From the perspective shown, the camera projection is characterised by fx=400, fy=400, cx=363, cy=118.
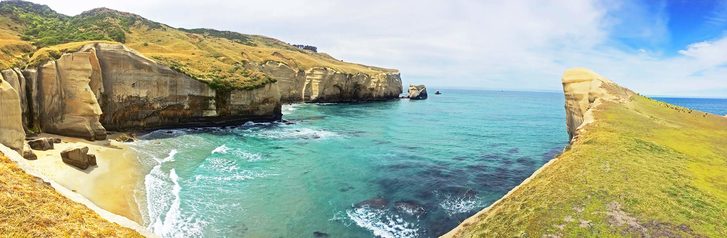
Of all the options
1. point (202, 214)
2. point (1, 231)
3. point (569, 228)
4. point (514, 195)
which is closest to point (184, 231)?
point (202, 214)

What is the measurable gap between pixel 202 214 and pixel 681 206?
67.7ft

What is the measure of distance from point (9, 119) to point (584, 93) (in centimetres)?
3811

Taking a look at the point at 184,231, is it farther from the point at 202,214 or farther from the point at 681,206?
the point at 681,206

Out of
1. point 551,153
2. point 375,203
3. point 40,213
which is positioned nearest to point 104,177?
point 40,213

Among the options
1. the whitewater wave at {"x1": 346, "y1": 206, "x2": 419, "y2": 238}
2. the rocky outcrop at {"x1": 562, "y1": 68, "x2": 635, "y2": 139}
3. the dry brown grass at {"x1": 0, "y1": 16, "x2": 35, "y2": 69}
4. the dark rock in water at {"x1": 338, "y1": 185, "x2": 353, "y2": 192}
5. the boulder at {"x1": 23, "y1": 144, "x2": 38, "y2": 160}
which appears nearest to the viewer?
the whitewater wave at {"x1": 346, "y1": 206, "x2": 419, "y2": 238}

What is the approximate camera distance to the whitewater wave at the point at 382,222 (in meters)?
20.1

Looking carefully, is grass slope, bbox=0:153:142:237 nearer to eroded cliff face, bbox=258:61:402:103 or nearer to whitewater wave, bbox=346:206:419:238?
whitewater wave, bbox=346:206:419:238

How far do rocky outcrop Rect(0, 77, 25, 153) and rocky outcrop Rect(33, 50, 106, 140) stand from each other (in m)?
15.5

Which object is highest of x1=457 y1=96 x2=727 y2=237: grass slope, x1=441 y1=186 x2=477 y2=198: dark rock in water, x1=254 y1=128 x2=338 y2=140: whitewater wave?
x1=457 y1=96 x2=727 y2=237: grass slope

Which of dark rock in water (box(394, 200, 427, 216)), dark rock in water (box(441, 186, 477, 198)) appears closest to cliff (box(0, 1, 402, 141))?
dark rock in water (box(394, 200, 427, 216))

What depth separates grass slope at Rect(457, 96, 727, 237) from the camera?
1081 cm

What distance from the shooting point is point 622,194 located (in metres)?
12.8

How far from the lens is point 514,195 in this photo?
1429cm

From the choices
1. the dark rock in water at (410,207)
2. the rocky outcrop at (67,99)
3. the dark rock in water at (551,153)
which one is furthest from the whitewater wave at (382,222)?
the rocky outcrop at (67,99)
